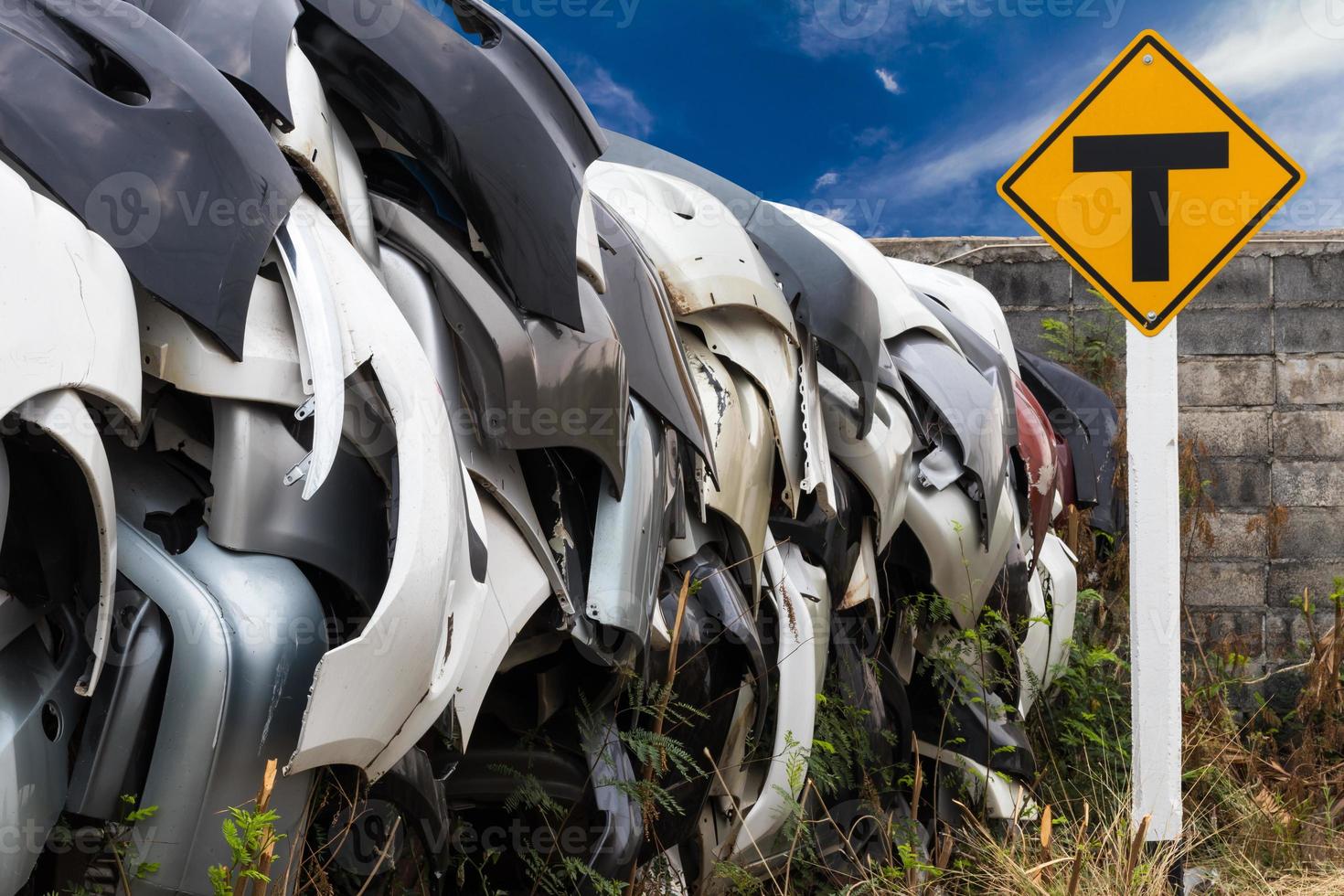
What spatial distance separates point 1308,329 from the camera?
20.4 feet

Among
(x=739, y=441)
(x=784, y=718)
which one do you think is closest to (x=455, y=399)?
(x=739, y=441)

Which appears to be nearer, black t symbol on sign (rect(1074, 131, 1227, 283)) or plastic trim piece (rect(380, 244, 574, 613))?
plastic trim piece (rect(380, 244, 574, 613))

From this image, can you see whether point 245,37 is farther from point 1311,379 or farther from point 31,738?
point 1311,379

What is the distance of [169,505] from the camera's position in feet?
5.38

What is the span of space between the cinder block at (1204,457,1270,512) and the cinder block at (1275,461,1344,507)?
6 centimetres

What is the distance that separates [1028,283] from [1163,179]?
3.01 m

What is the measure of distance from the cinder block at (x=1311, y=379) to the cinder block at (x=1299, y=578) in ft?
2.46

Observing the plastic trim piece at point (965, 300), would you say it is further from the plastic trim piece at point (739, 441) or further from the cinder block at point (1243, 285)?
the plastic trim piece at point (739, 441)

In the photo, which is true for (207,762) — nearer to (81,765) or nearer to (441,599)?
(81,765)

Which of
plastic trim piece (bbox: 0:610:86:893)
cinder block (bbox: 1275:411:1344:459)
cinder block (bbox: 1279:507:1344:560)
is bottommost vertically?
plastic trim piece (bbox: 0:610:86:893)

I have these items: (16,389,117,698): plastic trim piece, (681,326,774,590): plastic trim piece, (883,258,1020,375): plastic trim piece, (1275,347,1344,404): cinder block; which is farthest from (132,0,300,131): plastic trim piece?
(1275,347,1344,404): cinder block

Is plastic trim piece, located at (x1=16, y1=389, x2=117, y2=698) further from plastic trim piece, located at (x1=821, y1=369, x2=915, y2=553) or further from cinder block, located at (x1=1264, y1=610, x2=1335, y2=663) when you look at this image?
cinder block, located at (x1=1264, y1=610, x2=1335, y2=663)

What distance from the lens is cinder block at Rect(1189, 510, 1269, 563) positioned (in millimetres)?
6238

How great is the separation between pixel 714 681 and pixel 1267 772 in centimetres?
299
